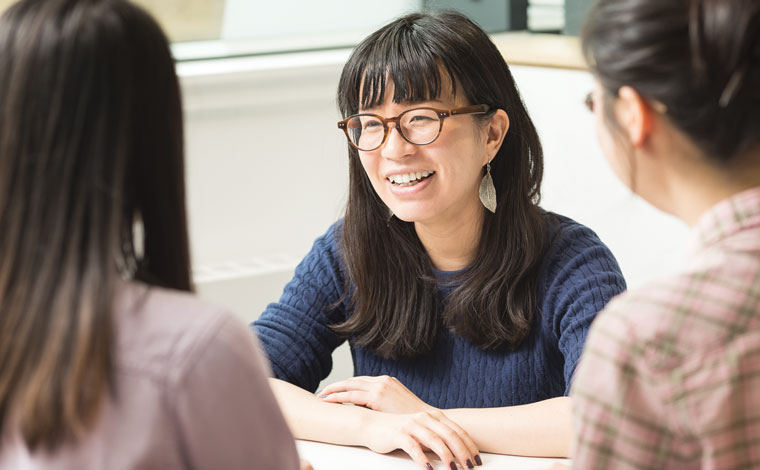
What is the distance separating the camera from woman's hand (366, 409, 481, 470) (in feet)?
4.34

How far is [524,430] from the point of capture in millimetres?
1374

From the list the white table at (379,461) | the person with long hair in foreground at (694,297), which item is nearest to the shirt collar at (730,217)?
the person with long hair in foreground at (694,297)

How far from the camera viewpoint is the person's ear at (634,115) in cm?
88

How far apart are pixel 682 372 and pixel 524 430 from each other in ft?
2.02

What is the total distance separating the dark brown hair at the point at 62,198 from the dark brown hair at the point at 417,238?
33.8 inches

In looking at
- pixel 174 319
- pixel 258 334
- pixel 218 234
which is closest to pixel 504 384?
pixel 258 334

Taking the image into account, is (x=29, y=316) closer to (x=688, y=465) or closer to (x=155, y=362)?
(x=155, y=362)

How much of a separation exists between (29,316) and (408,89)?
963mm

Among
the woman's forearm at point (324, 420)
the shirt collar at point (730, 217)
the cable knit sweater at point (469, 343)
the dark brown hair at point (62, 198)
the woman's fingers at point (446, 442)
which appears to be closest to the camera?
the dark brown hair at point (62, 198)

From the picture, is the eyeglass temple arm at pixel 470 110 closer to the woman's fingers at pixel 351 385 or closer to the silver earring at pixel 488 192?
the silver earring at pixel 488 192

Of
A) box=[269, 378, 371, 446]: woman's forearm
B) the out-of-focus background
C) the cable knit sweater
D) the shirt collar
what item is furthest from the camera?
the out-of-focus background

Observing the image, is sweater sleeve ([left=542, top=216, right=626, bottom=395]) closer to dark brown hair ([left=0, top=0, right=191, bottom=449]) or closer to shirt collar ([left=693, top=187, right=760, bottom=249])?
shirt collar ([left=693, top=187, right=760, bottom=249])

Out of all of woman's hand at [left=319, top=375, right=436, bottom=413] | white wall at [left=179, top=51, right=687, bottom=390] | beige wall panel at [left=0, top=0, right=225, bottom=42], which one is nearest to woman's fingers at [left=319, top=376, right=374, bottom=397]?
woman's hand at [left=319, top=375, right=436, bottom=413]

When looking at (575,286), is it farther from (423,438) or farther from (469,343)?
(423,438)
